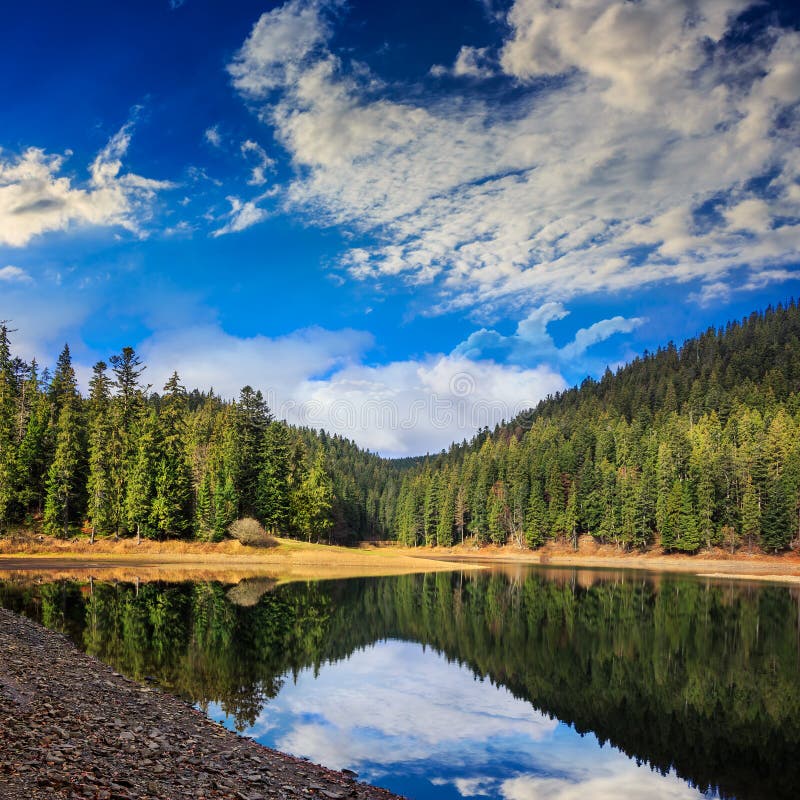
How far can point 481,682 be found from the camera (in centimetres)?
2558

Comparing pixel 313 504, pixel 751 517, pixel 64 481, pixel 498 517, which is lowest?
pixel 498 517

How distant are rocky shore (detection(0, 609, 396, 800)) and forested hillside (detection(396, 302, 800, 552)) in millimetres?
112411

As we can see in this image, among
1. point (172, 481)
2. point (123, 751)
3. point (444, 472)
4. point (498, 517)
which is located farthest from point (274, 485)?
point (444, 472)

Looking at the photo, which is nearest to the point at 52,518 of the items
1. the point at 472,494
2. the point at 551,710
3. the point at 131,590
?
the point at 131,590

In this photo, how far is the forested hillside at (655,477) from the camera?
367 ft

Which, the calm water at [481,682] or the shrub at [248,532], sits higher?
the shrub at [248,532]

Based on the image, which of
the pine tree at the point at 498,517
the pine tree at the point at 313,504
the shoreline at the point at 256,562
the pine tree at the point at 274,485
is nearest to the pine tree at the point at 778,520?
the shoreline at the point at 256,562

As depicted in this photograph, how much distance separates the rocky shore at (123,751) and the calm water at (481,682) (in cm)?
193

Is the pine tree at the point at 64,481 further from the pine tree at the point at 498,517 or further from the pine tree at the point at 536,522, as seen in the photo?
the pine tree at the point at 536,522

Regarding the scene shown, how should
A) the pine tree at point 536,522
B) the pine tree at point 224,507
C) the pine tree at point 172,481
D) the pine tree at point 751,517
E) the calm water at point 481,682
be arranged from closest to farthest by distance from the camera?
the calm water at point 481,682, the pine tree at point 172,481, the pine tree at point 224,507, the pine tree at point 751,517, the pine tree at point 536,522

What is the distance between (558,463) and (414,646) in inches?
4913

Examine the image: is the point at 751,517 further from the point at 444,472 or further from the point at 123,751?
the point at 123,751

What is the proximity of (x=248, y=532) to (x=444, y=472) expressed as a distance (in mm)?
108676

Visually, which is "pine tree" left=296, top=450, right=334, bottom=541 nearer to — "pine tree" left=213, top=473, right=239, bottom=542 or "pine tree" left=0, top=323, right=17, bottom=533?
"pine tree" left=213, top=473, right=239, bottom=542
